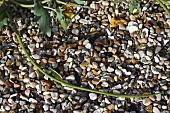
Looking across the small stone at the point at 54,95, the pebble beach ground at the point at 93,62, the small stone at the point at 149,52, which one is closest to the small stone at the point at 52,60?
the pebble beach ground at the point at 93,62

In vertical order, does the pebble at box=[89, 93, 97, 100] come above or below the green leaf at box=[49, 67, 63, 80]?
below

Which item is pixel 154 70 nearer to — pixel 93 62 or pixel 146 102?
pixel 146 102

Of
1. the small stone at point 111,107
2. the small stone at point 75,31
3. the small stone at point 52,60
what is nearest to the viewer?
the small stone at point 111,107

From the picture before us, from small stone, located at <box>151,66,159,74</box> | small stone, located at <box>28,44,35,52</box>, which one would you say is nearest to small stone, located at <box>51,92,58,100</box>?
small stone, located at <box>28,44,35,52</box>

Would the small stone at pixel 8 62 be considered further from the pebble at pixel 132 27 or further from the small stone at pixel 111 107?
the pebble at pixel 132 27

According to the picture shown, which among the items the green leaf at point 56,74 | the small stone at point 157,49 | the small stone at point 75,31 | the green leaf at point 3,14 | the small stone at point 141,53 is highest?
the green leaf at point 3,14

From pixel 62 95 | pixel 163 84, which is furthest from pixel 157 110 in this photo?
pixel 62 95

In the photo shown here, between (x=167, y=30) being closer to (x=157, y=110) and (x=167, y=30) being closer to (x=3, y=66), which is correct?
(x=157, y=110)

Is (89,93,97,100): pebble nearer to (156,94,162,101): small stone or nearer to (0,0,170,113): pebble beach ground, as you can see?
(0,0,170,113): pebble beach ground

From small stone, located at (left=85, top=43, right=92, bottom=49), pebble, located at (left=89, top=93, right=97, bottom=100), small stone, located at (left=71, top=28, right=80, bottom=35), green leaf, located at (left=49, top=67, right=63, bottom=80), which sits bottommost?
pebble, located at (left=89, top=93, right=97, bottom=100)
